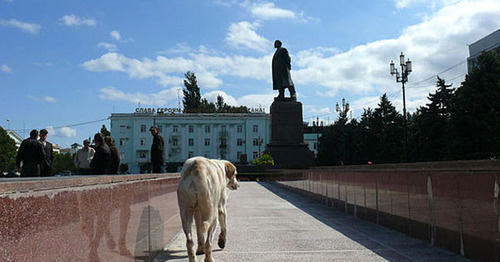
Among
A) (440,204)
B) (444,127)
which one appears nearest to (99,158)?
(440,204)

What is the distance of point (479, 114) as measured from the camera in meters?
30.7

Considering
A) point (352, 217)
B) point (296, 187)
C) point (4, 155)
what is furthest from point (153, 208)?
point (4, 155)

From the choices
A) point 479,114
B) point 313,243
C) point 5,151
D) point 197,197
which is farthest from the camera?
point 5,151

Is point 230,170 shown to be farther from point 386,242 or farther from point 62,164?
point 62,164

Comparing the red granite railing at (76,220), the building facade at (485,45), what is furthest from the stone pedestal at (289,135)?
the red granite railing at (76,220)

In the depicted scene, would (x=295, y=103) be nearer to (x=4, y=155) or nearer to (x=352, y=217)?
(x=352, y=217)

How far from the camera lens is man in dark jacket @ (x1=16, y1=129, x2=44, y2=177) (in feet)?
31.6

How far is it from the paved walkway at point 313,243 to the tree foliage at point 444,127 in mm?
23880

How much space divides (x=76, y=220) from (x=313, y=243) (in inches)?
185

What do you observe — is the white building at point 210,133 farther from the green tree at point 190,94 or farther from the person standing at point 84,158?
the person standing at point 84,158

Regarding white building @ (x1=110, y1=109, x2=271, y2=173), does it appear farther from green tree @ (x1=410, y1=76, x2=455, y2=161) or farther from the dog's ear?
the dog's ear

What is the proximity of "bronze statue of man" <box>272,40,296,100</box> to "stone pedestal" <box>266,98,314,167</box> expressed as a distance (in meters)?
2.35

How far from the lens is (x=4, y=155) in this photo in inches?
2729

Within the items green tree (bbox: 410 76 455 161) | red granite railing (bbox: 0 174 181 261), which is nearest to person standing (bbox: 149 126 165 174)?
red granite railing (bbox: 0 174 181 261)
